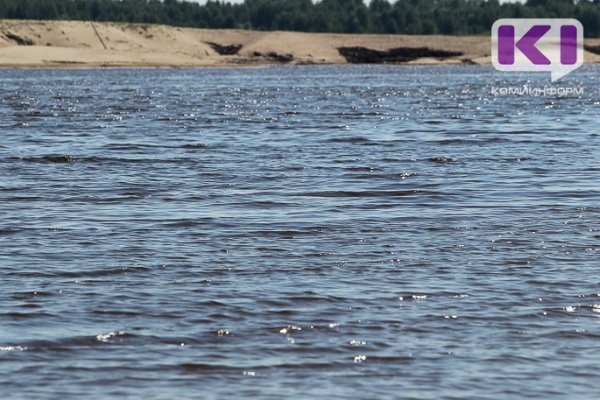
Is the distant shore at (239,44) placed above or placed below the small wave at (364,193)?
below

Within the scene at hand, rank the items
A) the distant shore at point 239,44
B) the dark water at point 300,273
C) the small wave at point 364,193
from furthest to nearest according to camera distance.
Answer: the distant shore at point 239,44 → the small wave at point 364,193 → the dark water at point 300,273

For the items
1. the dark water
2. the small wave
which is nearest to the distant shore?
the dark water

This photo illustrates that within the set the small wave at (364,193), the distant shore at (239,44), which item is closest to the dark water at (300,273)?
the small wave at (364,193)

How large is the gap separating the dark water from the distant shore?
12606 centimetres

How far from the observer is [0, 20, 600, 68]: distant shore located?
6220 inches

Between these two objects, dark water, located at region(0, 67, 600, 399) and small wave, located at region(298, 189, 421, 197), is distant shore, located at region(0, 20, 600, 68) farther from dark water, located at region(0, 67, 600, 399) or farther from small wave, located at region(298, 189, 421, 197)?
small wave, located at region(298, 189, 421, 197)

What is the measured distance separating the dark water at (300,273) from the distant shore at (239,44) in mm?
126058

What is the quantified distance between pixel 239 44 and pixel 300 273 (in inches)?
6492

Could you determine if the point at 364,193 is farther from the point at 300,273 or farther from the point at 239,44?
the point at 239,44

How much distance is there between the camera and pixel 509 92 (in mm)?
59188

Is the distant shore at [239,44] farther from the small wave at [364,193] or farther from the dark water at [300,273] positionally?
the small wave at [364,193]

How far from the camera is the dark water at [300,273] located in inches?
338

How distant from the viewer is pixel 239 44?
17500 cm

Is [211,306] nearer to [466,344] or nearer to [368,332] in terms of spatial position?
[368,332]
